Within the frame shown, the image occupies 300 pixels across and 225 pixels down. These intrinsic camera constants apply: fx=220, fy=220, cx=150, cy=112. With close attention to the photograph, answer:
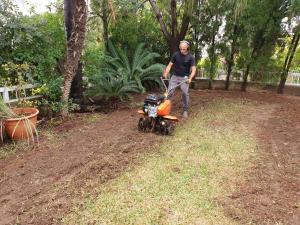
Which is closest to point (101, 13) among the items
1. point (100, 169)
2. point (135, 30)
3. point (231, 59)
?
point (135, 30)

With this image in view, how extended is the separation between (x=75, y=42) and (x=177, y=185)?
365 cm

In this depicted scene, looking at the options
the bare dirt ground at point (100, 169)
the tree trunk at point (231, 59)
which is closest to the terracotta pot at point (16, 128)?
the bare dirt ground at point (100, 169)

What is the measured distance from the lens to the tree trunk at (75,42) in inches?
182

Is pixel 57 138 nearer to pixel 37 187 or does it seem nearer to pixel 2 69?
pixel 37 187

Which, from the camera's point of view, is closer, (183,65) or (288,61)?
(183,65)

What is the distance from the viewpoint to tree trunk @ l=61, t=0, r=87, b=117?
4.61 meters

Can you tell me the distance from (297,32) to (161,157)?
258 inches

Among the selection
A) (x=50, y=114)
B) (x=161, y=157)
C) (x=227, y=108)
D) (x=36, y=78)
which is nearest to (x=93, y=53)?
(x=36, y=78)

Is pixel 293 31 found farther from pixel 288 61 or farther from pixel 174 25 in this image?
pixel 174 25

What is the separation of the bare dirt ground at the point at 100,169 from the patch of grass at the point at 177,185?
6.4 inches

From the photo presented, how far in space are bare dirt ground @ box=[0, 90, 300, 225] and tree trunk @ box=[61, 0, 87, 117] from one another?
2.52ft

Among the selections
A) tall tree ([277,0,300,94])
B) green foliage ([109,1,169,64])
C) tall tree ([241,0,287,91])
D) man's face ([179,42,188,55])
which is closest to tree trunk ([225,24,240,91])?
tall tree ([241,0,287,91])

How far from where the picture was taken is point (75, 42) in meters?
4.68

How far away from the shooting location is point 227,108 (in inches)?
236
